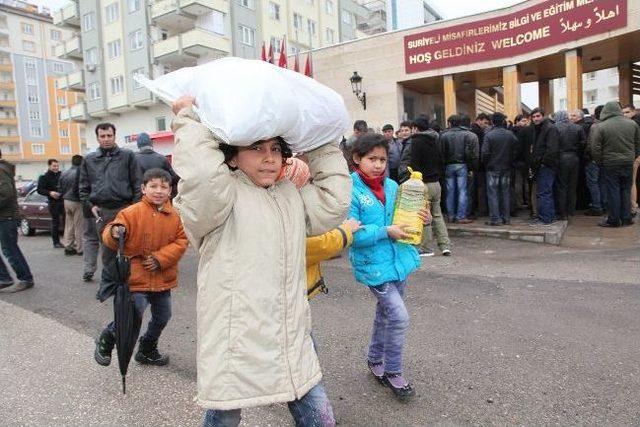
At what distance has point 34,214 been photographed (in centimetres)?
1287

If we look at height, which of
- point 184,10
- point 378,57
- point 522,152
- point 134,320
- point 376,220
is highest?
point 184,10

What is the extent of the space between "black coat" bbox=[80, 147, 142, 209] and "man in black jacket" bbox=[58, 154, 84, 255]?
353 cm

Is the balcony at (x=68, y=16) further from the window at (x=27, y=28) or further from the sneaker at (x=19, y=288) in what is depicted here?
the sneaker at (x=19, y=288)

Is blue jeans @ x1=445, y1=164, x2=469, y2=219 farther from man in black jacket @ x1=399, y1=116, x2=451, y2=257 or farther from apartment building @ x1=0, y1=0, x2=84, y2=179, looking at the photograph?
apartment building @ x1=0, y1=0, x2=84, y2=179

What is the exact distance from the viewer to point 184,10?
32.2m

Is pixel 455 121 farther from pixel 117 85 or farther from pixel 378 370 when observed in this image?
pixel 117 85

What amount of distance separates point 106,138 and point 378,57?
46.6 feet

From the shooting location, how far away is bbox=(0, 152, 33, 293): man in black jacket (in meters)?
6.45

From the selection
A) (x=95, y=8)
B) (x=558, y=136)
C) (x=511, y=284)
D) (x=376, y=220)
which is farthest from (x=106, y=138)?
(x=95, y=8)

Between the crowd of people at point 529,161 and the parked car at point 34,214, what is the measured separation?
28.7 ft

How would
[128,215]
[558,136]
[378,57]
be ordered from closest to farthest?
[128,215] → [558,136] → [378,57]

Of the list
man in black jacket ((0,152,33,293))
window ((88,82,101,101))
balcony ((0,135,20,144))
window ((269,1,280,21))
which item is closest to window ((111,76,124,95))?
window ((88,82,101,101))

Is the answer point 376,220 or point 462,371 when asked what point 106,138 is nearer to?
point 376,220

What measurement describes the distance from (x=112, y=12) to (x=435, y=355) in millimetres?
40836
